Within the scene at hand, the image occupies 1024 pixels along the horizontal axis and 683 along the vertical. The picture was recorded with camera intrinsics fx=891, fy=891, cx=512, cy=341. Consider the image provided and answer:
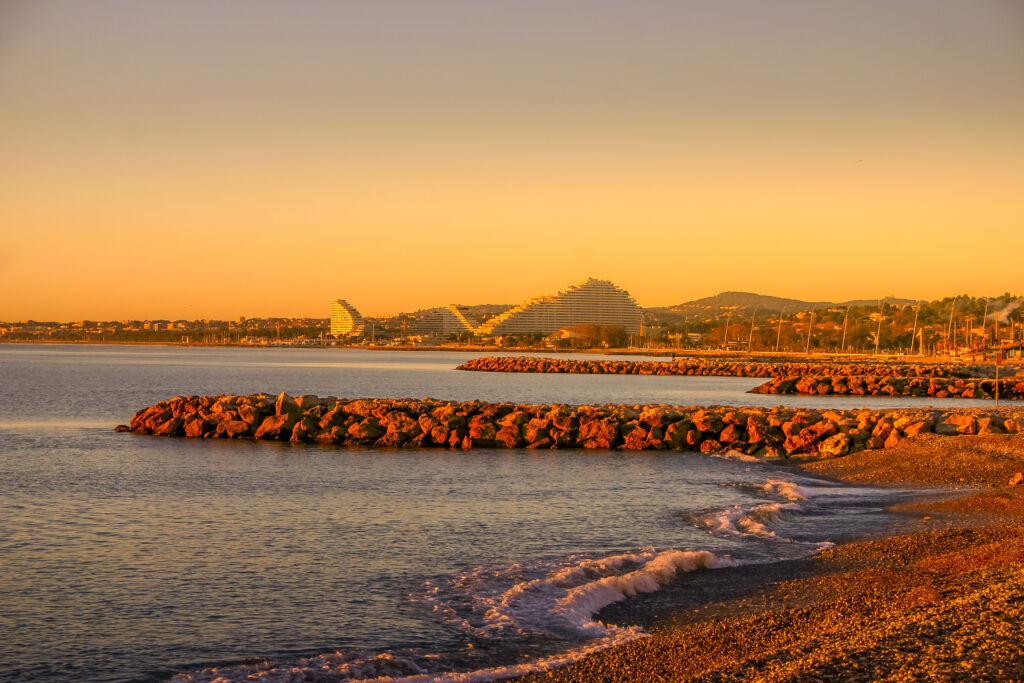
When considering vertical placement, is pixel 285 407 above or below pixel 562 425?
below

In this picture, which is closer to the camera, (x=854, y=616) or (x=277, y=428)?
(x=854, y=616)

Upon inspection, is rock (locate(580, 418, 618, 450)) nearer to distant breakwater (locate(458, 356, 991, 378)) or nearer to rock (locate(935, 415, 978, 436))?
rock (locate(935, 415, 978, 436))

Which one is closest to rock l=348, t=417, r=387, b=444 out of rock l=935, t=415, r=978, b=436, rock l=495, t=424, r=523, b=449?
rock l=495, t=424, r=523, b=449

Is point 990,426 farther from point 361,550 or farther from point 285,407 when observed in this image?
point 285,407

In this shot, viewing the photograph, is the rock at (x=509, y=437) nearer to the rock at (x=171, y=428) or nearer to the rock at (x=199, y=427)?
the rock at (x=199, y=427)

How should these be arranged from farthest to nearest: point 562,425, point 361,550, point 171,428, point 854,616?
point 171,428 < point 562,425 < point 361,550 < point 854,616

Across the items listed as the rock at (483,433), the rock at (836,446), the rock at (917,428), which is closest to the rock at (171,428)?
the rock at (483,433)

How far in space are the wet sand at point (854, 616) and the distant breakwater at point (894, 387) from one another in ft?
115

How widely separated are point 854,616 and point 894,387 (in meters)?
42.3

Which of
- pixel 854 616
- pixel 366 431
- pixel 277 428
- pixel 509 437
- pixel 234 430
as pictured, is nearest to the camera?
pixel 854 616

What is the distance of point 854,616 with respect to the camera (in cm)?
655

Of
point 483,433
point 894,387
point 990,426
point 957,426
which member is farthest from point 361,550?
point 894,387

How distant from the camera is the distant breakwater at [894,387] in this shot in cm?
4222

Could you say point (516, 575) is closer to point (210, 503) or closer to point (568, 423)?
point (210, 503)
